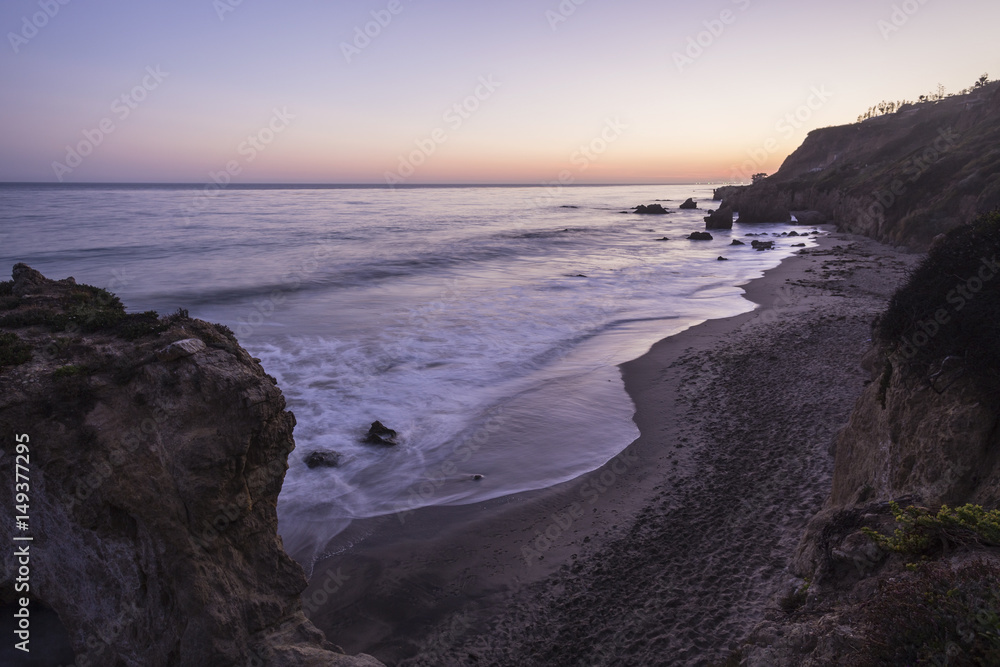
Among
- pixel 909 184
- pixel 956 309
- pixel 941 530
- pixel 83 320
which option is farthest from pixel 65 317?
pixel 909 184

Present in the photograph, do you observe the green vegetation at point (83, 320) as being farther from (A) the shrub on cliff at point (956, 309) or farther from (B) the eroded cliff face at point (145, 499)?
(A) the shrub on cliff at point (956, 309)

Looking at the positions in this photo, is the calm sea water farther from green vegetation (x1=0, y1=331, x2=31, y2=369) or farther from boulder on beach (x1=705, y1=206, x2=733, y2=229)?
boulder on beach (x1=705, y1=206, x2=733, y2=229)

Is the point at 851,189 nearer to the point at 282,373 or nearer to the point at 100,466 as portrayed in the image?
the point at 282,373

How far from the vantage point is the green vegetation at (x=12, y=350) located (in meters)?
4.50

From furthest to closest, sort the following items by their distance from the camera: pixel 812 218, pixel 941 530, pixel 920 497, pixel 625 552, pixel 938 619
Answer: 1. pixel 812 218
2. pixel 625 552
3. pixel 920 497
4. pixel 941 530
5. pixel 938 619

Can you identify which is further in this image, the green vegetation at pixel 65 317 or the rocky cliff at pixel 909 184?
the rocky cliff at pixel 909 184

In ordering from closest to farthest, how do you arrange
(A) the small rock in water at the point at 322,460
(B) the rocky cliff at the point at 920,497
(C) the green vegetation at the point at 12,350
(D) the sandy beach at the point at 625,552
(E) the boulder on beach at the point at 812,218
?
(B) the rocky cliff at the point at 920,497
(C) the green vegetation at the point at 12,350
(D) the sandy beach at the point at 625,552
(A) the small rock in water at the point at 322,460
(E) the boulder on beach at the point at 812,218

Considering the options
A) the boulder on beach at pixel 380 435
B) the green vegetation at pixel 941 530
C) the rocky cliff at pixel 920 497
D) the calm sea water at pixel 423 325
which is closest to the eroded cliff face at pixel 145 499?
the calm sea water at pixel 423 325

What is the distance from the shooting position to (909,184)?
1251 inches

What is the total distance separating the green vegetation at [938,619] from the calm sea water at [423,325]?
5.83 meters

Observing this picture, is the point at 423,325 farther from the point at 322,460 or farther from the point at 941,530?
the point at 941,530

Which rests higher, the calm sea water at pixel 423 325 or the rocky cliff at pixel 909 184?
the rocky cliff at pixel 909 184

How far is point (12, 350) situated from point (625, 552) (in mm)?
6790

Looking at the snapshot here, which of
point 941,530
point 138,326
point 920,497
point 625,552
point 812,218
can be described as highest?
point 812,218
